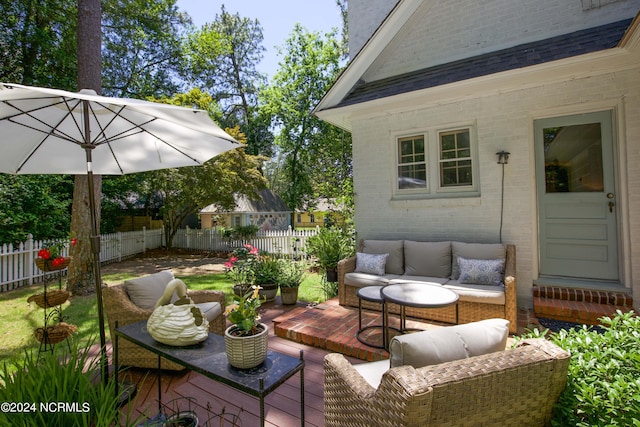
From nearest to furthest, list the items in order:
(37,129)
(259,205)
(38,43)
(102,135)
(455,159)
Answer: (37,129) → (102,135) → (455,159) → (38,43) → (259,205)

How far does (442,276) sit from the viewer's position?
521 cm

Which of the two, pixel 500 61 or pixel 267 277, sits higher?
pixel 500 61

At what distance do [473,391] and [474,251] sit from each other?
156 inches

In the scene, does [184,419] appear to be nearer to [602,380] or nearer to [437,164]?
[602,380]

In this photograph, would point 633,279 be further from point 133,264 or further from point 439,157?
point 133,264

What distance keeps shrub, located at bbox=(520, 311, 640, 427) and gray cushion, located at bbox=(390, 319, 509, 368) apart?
1.19ft

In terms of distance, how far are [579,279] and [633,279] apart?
63 centimetres

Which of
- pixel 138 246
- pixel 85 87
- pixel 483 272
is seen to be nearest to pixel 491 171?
pixel 483 272

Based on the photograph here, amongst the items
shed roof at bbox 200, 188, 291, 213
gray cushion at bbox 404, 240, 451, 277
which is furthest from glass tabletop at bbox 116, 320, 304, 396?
→ shed roof at bbox 200, 188, 291, 213

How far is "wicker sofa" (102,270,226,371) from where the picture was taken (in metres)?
3.47

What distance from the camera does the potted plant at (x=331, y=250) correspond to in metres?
6.83

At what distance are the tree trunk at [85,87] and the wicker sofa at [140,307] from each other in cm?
407

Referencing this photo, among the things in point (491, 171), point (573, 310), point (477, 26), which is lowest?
point (573, 310)

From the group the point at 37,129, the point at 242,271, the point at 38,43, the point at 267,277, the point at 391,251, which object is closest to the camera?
the point at 37,129
